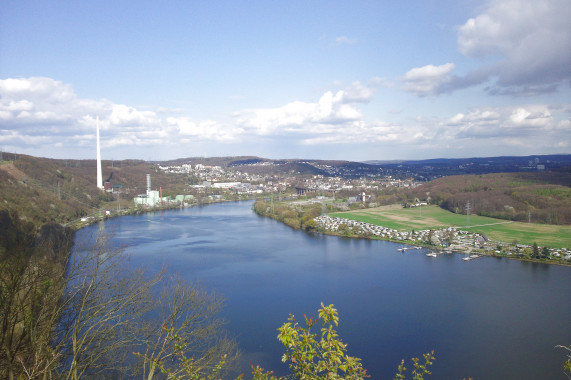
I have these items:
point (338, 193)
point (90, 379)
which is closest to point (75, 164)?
point (338, 193)

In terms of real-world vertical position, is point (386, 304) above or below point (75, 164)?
below

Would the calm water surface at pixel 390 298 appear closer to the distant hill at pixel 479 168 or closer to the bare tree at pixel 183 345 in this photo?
the bare tree at pixel 183 345

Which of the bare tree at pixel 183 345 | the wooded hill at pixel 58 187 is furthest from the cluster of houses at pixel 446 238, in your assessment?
the wooded hill at pixel 58 187

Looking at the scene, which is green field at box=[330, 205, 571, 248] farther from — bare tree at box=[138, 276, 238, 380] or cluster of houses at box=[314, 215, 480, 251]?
bare tree at box=[138, 276, 238, 380]

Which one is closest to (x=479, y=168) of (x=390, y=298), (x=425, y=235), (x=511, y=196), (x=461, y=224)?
(x=511, y=196)

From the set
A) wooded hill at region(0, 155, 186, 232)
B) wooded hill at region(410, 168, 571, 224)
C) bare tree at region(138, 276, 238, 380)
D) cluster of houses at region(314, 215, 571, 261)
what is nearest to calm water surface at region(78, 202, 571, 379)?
cluster of houses at region(314, 215, 571, 261)

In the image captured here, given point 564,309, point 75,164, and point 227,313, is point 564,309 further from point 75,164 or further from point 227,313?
point 75,164
